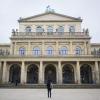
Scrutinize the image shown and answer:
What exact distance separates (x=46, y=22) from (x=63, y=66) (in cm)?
1479

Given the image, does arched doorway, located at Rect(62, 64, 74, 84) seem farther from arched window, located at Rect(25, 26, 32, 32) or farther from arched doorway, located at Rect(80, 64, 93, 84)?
arched window, located at Rect(25, 26, 32, 32)

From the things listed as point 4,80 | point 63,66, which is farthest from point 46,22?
point 4,80

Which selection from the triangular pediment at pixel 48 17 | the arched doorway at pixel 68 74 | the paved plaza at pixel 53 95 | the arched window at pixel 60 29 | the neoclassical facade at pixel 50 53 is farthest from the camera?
the triangular pediment at pixel 48 17

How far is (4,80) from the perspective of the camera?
149ft

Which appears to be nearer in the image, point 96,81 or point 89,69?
point 96,81

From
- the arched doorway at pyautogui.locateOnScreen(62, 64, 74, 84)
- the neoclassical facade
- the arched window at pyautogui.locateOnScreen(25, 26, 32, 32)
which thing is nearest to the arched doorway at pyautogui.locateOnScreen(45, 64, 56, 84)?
the neoclassical facade

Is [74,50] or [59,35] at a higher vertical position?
[59,35]

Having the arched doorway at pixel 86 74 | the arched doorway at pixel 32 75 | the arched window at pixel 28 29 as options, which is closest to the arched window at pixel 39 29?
the arched window at pixel 28 29

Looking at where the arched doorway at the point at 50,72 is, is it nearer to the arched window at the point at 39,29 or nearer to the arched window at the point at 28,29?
the arched window at the point at 39,29

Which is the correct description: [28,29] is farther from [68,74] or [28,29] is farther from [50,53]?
[68,74]

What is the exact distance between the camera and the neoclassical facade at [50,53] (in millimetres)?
45906

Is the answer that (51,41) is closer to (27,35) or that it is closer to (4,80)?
(27,35)

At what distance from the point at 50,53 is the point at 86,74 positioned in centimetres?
1015

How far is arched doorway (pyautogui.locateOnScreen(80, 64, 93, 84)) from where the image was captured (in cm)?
4912
